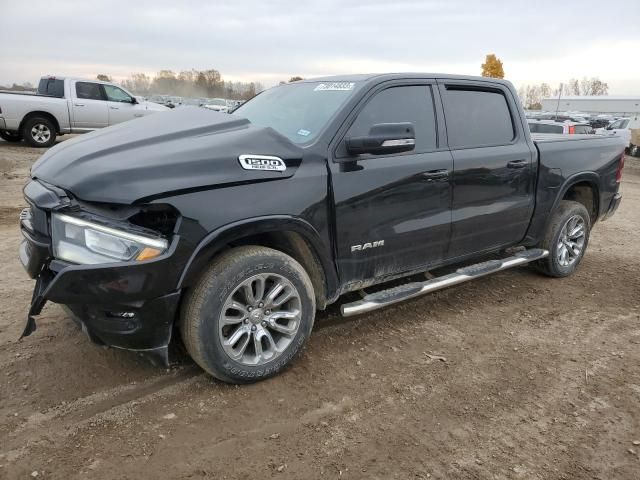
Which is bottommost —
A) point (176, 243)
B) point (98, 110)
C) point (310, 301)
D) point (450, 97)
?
point (310, 301)

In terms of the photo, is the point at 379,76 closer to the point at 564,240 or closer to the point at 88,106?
the point at 564,240

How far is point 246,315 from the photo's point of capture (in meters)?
3.01

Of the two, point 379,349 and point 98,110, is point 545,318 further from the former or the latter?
point 98,110

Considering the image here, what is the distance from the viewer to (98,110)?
1388cm

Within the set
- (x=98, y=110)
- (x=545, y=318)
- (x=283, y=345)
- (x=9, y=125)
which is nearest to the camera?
(x=283, y=345)

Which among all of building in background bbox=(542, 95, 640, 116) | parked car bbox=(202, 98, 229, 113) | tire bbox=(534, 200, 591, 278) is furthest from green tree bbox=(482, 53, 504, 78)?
tire bbox=(534, 200, 591, 278)

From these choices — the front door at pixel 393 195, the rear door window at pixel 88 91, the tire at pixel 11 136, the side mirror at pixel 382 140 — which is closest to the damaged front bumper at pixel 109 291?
the front door at pixel 393 195

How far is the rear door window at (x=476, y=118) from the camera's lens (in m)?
3.97

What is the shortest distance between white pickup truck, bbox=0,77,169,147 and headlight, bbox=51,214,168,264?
12.3m

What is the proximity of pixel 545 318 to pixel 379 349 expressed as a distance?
64.6 inches

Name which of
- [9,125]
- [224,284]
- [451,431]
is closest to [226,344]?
[224,284]

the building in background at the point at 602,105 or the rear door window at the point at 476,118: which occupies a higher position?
the building in background at the point at 602,105

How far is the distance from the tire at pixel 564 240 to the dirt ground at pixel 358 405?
87 centimetres

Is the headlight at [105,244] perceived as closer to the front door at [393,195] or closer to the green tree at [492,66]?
the front door at [393,195]
